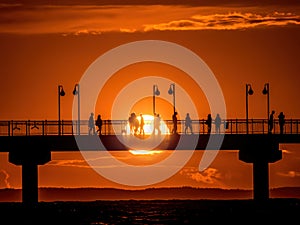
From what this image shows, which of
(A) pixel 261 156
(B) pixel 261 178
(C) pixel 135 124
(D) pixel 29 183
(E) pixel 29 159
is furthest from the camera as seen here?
(B) pixel 261 178

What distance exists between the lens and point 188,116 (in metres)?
172

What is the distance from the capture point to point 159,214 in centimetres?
18250

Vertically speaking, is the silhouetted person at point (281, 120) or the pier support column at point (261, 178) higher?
the silhouetted person at point (281, 120)

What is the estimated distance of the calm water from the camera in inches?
6501

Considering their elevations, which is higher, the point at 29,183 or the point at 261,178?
the point at 261,178

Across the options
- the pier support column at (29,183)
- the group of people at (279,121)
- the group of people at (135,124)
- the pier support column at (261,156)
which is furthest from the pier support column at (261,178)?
the pier support column at (29,183)

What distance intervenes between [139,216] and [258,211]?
1174cm

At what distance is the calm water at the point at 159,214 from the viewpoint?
542 feet

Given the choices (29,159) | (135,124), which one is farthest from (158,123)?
(29,159)

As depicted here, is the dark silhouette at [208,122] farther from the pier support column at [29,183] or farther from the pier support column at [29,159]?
the pier support column at [29,183]

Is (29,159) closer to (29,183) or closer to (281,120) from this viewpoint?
(29,183)

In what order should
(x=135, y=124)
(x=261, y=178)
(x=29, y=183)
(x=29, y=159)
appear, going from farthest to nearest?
(x=261, y=178) → (x=29, y=183) → (x=29, y=159) → (x=135, y=124)

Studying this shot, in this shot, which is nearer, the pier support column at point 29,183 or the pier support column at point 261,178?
the pier support column at point 29,183

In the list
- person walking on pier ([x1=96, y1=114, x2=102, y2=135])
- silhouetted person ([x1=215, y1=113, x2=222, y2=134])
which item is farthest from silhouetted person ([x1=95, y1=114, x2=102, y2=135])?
silhouetted person ([x1=215, y1=113, x2=222, y2=134])
